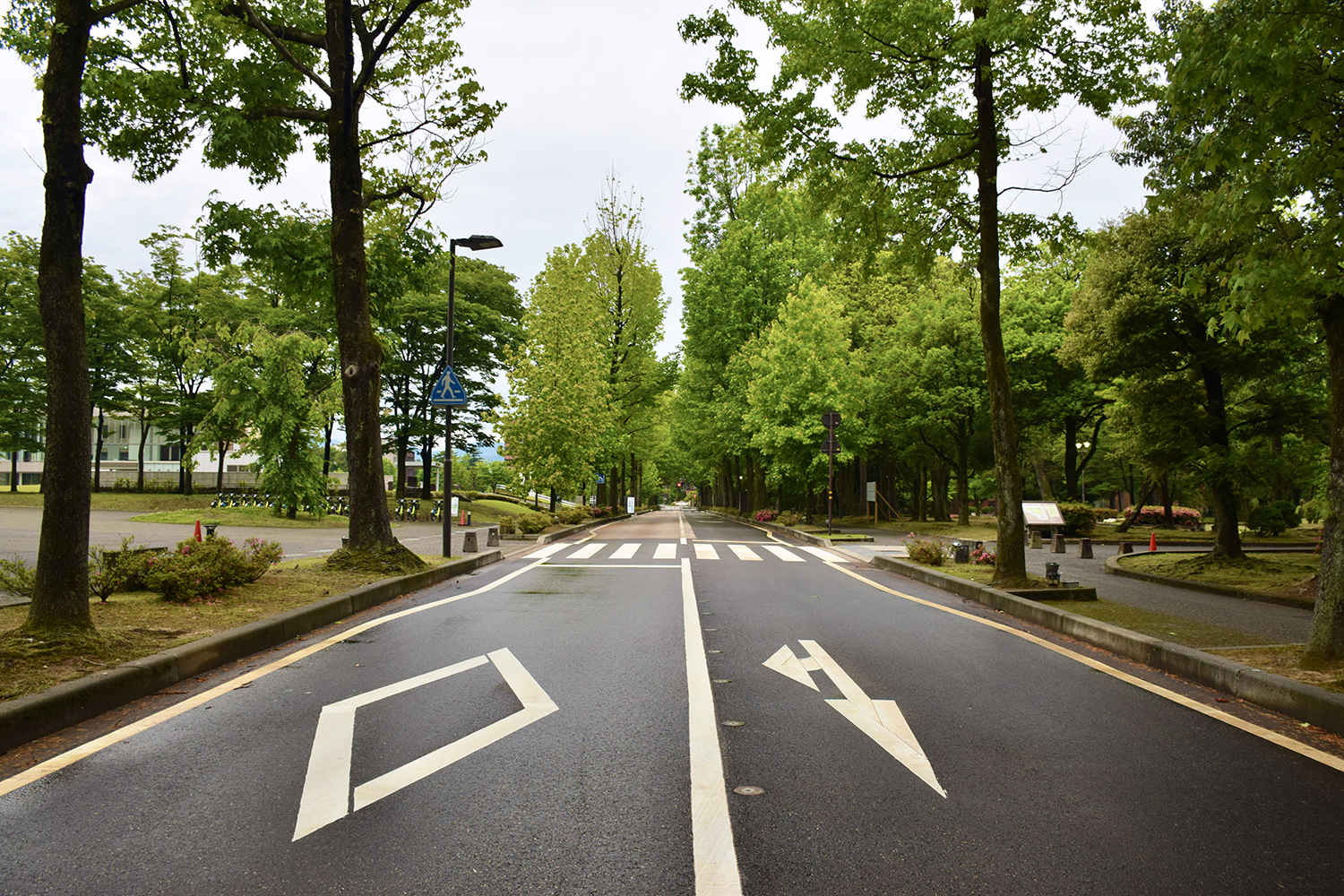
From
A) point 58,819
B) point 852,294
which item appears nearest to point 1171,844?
point 58,819

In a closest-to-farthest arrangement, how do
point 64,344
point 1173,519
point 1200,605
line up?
point 64,344 < point 1200,605 < point 1173,519

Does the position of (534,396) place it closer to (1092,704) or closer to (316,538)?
(316,538)

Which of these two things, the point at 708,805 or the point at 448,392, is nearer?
the point at 708,805

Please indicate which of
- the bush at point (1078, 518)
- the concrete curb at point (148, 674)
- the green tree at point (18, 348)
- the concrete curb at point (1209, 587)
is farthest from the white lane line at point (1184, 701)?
the green tree at point (18, 348)

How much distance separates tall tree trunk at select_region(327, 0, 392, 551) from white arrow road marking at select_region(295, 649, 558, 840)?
6.55 meters

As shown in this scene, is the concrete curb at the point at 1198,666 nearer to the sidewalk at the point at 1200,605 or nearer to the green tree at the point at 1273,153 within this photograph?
the green tree at the point at 1273,153

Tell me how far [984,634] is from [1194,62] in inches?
204

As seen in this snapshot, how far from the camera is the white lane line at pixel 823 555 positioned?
16.4 metres

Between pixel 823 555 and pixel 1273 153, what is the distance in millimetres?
13260

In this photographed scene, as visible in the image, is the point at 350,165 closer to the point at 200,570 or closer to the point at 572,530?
the point at 200,570

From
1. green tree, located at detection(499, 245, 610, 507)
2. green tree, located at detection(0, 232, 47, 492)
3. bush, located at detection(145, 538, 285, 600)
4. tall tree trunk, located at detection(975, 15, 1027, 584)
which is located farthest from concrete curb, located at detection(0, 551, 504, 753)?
green tree, located at detection(0, 232, 47, 492)

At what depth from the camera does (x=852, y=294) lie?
3931 centimetres

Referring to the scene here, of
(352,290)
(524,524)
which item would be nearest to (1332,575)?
(352,290)

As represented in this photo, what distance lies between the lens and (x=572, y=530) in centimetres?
2727
